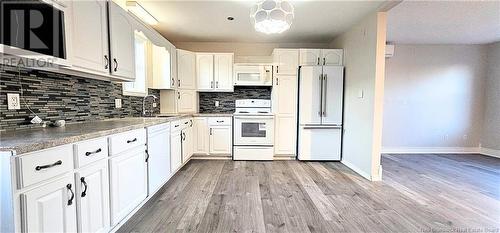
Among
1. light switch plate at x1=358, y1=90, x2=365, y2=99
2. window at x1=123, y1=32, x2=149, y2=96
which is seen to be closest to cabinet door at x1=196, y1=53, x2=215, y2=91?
window at x1=123, y1=32, x2=149, y2=96

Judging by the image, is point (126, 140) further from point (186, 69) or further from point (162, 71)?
point (186, 69)

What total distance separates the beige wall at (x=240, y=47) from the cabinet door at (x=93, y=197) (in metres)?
3.73

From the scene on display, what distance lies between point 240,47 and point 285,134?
2.12 metres

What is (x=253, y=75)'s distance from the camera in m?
4.43

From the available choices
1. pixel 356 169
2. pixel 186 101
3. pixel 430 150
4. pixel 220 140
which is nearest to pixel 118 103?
pixel 186 101

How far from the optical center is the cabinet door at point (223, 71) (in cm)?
446

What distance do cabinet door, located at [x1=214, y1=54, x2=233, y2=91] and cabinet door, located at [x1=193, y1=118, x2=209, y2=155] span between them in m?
0.78

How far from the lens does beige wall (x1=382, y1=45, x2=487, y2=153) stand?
4.97 m

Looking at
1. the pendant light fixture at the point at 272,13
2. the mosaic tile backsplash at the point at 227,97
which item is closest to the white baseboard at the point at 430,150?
the mosaic tile backsplash at the point at 227,97

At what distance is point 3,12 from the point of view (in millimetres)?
1271

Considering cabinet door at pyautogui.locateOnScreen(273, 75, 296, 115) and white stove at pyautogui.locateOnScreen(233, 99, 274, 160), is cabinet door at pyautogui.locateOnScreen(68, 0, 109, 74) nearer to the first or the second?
white stove at pyautogui.locateOnScreen(233, 99, 274, 160)

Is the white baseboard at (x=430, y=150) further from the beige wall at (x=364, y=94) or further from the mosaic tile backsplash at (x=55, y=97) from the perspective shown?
the mosaic tile backsplash at (x=55, y=97)

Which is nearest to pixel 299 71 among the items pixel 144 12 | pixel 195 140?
pixel 195 140

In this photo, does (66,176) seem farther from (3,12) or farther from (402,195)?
(402,195)
